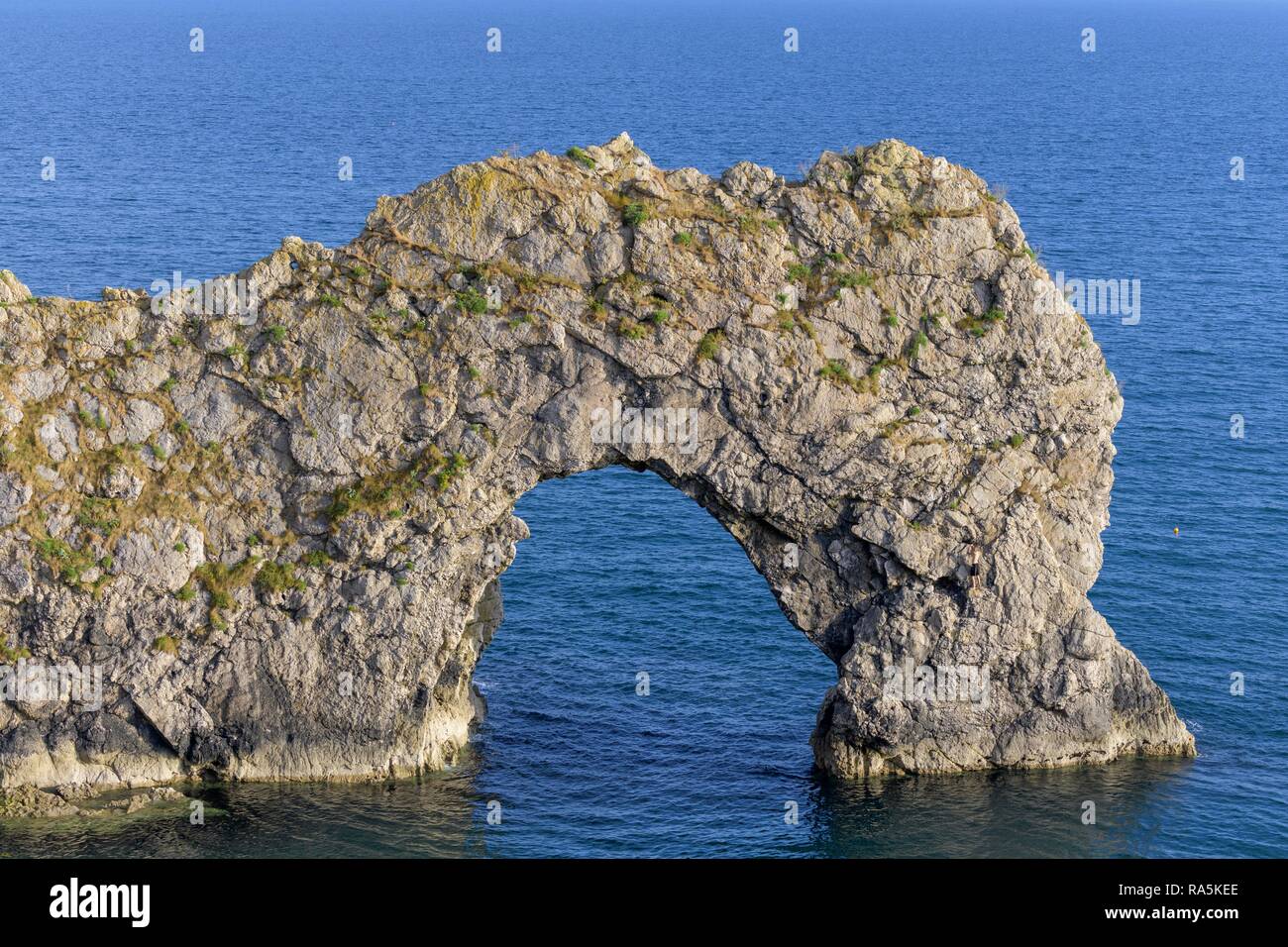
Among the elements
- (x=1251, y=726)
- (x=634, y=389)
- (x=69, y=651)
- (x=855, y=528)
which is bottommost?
(x=1251, y=726)

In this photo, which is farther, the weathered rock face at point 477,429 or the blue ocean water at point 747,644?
the weathered rock face at point 477,429

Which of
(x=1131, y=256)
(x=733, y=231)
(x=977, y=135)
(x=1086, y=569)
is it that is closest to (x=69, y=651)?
(x=733, y=231)

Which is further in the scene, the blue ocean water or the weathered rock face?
the weathered rock face

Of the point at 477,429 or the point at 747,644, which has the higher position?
the point at 477,429

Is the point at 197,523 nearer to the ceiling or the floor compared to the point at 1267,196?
nearer to the floor

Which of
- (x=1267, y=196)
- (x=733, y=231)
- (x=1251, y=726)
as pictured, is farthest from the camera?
(x=1267, y=196)

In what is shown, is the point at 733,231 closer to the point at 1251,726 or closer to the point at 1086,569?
the point at 1086,569

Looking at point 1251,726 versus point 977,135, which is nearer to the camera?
point 1251,726

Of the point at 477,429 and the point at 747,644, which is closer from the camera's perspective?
the point at 477,429
